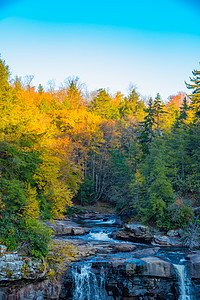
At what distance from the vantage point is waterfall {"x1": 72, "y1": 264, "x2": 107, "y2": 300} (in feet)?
36.4

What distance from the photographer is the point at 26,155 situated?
13867mm

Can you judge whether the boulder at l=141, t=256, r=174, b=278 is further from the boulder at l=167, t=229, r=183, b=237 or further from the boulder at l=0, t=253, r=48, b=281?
the boulder at l=167, t=229, r=183, b=237

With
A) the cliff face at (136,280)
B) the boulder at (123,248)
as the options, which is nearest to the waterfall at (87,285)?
the cliff face at (136,280)

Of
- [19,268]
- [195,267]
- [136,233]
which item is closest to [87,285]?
[19,268]

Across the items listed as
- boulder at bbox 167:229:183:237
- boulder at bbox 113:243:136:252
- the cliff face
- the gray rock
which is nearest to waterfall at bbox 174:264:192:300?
the cliff face

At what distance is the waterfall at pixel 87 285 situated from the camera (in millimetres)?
11109

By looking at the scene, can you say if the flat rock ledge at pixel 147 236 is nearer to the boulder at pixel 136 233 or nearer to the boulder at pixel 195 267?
the boulder at pixel 136 233

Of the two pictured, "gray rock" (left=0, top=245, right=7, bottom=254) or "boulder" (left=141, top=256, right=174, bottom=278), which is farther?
"boulder" (left=141, top=256, right=174, bottom=278)

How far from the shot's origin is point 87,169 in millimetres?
35031

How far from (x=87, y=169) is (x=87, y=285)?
79.1ft

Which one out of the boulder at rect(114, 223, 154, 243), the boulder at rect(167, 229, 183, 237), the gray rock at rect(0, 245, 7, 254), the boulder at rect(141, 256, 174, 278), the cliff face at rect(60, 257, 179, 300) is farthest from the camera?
the boulder at rect(114, 223, 154, 243)

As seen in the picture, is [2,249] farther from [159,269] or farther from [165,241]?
[165,241]

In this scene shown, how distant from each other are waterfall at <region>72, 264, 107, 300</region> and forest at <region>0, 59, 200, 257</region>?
227cm

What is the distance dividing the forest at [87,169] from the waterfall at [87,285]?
7.44ft
